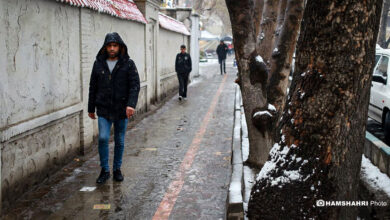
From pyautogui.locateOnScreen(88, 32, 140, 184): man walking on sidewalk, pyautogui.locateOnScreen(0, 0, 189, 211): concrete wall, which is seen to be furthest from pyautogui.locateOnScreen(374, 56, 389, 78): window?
pyautogui.locateOnScreen(0, 0, 189, 211): concrete wall

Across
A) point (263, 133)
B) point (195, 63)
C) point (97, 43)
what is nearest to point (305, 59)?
point (263, 133)

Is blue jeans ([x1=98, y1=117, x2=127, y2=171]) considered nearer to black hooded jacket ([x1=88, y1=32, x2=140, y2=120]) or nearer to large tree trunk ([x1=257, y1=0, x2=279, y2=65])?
black hooded jacket ([x1=88, y1=32, x2=140, y2=120])

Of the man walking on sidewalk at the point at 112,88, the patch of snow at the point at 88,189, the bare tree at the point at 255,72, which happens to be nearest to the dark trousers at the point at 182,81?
the bare tree at the point at 255,72

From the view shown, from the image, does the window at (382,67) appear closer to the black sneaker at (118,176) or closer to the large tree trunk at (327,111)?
the black sneaker at (118,176)

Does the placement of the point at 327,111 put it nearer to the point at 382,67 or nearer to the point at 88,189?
the point at 88,189

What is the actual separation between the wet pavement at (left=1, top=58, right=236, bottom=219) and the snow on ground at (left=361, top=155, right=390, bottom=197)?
1635 mm

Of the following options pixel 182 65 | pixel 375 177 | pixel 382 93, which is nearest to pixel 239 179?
pixel 375 177

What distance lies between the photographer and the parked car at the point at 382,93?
838 centimetres

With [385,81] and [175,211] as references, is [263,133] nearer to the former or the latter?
[175,211]

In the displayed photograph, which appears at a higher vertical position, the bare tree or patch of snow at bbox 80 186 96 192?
the bare tree

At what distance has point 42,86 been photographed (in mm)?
5914

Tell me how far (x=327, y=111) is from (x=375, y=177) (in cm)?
219

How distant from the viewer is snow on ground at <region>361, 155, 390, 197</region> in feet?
15.6

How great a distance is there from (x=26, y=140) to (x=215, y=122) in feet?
19.0
